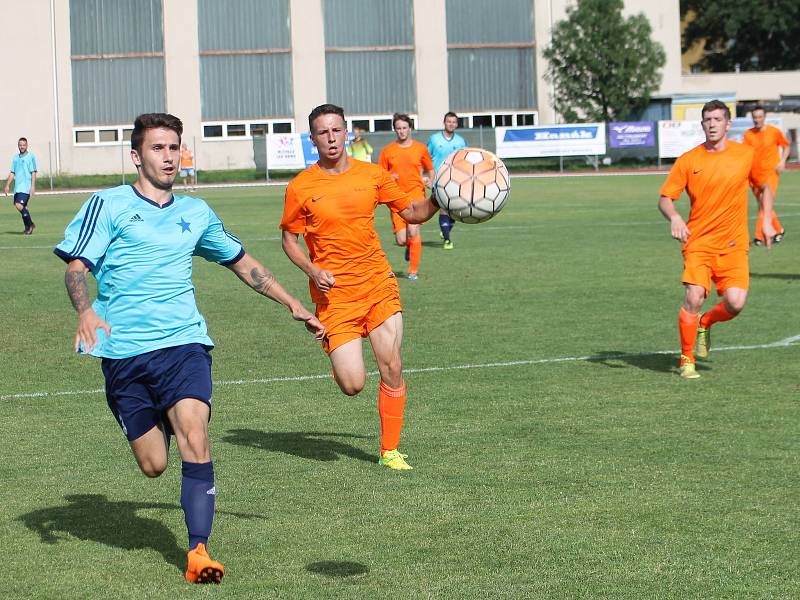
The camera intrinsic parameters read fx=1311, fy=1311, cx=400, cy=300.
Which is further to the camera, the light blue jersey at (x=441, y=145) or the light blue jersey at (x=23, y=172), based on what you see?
the light blue jersey at (x=23, y=172)

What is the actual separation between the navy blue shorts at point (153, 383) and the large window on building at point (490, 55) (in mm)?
59020

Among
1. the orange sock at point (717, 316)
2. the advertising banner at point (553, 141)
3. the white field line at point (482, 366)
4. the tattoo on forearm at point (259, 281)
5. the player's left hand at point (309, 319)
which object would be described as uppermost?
the advertising banner at point (553, 141)

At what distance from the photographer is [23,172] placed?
2936cm

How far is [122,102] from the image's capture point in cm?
6262

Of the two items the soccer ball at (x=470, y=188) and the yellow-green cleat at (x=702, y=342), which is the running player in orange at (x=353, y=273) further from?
the yellow-green cleat at (x=702, y=342)

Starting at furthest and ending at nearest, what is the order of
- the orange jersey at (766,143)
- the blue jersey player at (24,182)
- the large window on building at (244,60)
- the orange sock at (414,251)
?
the large window on building at (244,60), the blue jersey player at (24,182), the orange sock at (414,251), the orange jersey at (766,143)

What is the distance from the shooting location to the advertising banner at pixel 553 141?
55.7 meters

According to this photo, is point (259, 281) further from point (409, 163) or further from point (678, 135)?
point (678, 135)

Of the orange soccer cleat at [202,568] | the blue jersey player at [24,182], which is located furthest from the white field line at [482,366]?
the blue jersey player at [24,182]

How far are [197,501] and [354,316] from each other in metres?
2.58

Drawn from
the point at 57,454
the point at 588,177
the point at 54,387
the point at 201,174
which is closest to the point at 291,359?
the point at 54,387

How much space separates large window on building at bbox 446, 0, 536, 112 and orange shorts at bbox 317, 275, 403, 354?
56.7 metres

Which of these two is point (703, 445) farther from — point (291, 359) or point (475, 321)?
point (475, 321)

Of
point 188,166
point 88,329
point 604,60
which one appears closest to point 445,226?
point 88,329
